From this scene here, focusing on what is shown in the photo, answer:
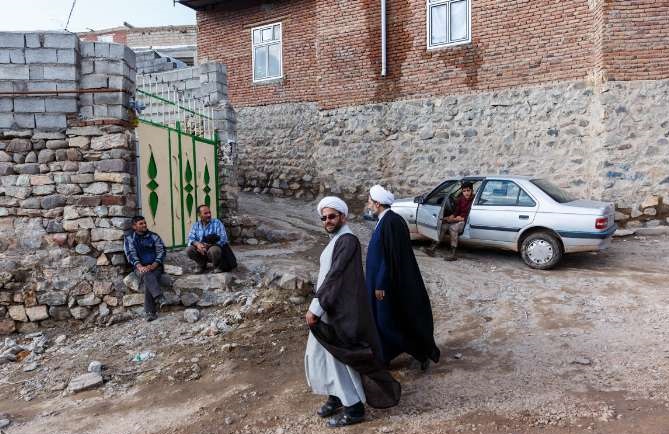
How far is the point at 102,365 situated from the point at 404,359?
112 inches

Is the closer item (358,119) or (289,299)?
(289,299)

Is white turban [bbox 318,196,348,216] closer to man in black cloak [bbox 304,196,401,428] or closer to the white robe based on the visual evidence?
man in black cloak [bbox 304,196,401,428]

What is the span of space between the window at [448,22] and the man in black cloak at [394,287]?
8087mm

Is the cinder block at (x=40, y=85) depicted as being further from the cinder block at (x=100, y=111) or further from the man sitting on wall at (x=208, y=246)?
the man sitting on wall at (x=208, y=246)

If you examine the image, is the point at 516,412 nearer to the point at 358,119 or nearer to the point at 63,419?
the point at 63,419

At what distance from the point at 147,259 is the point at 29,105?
232cm

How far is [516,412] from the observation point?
11.0 ft

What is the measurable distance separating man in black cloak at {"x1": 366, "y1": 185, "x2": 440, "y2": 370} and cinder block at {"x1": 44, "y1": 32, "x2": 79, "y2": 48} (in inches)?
174

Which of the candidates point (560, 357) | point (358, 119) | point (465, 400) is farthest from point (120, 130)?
point (358, 119)

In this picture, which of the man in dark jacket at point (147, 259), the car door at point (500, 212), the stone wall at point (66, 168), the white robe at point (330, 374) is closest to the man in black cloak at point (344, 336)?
the white robe at point (330, 374)

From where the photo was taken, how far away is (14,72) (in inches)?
241

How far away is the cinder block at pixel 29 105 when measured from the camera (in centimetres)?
616

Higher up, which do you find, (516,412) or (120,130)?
(120,130)

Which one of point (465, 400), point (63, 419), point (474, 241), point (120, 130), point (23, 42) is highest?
point (23, 42)
